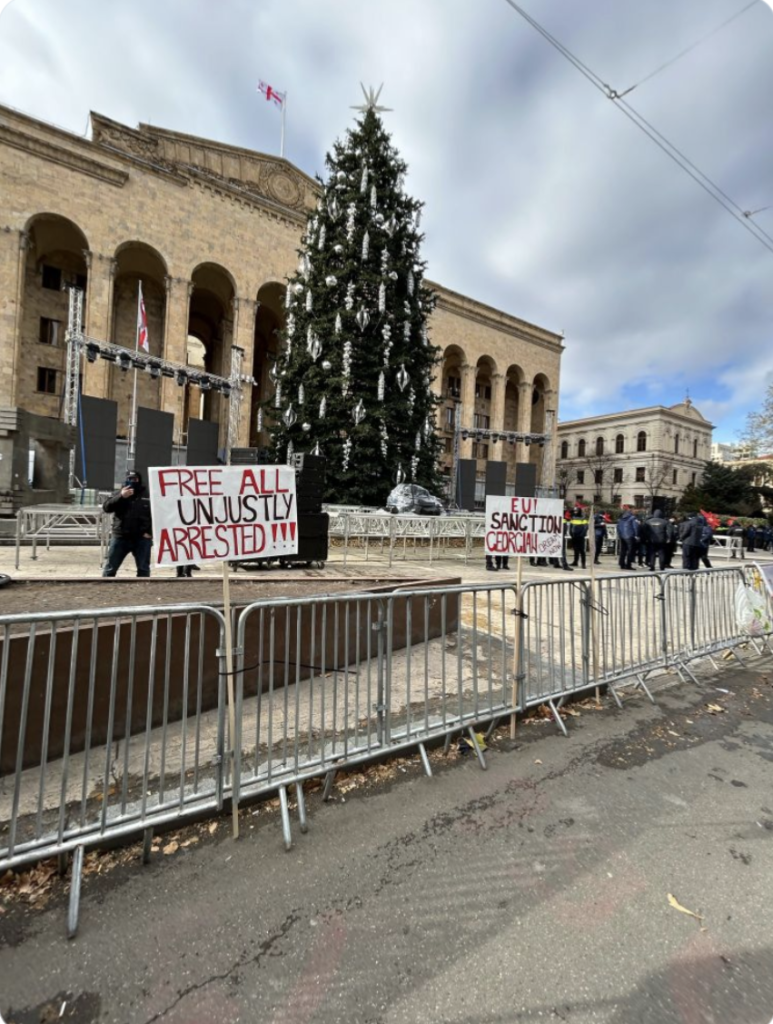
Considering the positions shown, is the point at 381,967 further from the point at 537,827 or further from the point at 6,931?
the point at 6,931

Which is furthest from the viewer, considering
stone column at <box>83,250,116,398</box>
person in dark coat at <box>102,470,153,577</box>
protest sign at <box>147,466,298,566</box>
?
stone column at <box>83,250,116,398</box>

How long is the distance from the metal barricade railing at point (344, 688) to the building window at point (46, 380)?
3368 centimetres

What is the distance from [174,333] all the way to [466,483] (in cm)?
2464

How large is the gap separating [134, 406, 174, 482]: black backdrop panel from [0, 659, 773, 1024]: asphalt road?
1073 inches

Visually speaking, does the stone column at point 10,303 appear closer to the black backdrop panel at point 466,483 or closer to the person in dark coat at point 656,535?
the person in dark coat at point 656,535

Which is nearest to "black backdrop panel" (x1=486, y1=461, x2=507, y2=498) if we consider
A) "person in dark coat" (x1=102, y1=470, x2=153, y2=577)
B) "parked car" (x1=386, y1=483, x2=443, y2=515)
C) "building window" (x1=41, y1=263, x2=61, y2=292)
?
"parked car" (x1=386, y1=483, x2=443, y2=515)

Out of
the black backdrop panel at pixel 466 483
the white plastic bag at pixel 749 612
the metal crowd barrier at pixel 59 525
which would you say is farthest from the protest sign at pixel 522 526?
the black backdrop panel at pixel 466 483

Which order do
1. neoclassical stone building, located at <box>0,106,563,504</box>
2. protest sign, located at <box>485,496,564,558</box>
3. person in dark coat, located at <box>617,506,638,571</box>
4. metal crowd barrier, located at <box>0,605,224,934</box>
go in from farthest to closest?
neoclassical stone building, located at <box>0,106,563,504</box> → person in dark coat, located at <box>617,506,638,571</box> → protest sign, located at <box>485,496,564,558</box> → metal crowd barrier, located at <box>0,605,224,934</box>

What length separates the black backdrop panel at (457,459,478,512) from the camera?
135 feet

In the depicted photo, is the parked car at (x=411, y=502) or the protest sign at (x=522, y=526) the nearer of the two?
the protest sign at (x=522, y=526)

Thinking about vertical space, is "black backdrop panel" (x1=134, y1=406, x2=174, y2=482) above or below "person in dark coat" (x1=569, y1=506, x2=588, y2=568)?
above

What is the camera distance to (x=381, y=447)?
20.8m

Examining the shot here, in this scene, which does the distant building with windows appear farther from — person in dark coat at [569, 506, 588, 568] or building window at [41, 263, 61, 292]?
building window at [41, 263, 61, 292]

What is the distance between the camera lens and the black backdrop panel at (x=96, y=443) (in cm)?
2475
